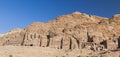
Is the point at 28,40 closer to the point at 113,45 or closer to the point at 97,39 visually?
the point at 97,39

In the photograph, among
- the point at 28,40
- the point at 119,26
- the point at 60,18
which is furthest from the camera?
the point at 60,18

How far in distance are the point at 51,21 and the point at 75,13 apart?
851 centimetres

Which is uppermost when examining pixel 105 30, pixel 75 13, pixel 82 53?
pixel 75 13

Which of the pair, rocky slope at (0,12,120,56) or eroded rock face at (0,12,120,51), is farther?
eroded rock face at (0,12,120,51)

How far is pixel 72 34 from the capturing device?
70938mm

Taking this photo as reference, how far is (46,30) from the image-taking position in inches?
3073

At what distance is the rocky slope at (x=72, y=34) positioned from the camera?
6444 centimetres

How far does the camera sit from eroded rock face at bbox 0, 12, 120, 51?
6485 centimetres

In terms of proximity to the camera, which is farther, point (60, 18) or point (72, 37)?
point (60, 18)

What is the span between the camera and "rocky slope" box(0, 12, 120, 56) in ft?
211

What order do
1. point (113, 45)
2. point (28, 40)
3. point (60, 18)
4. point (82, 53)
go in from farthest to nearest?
point (60, 18) → point (28, 40) → point (113, 45) → point (82, 53)

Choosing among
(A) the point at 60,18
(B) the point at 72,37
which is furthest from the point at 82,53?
(A) the point at 60,18

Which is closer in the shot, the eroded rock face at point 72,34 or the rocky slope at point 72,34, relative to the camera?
the rocky slope at point 72,34

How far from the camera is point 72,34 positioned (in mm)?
70938
